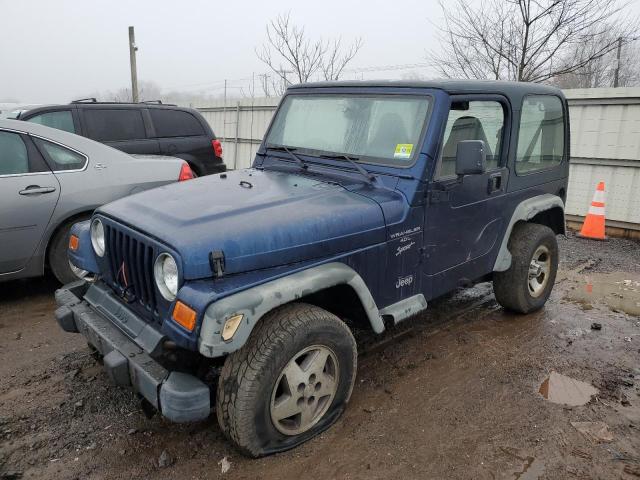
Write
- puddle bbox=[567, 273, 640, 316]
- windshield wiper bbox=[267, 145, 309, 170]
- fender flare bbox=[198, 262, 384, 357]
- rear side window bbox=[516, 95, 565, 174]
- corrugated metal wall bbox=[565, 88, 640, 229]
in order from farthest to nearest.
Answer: corrugated metal wall bbox=[565, 88, 640, 229] < puddle bbox=[567, 273, 640, 316] < rear side window bbox=[516, 95, 565, 174] < windshield wiper bbox=[267, 145, 309, 170] < fender flare bbox=[198, 262, 384, 357]

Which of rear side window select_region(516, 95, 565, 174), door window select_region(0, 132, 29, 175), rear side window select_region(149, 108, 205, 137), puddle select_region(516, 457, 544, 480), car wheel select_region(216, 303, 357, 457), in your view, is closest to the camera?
car wheel select_region(216, 303, 357, 457)

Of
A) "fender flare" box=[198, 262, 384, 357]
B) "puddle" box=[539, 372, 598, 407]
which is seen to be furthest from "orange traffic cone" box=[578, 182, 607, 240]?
"fender flare" box=[198, 262, 384, 357]

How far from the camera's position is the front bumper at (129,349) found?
2.35 meters

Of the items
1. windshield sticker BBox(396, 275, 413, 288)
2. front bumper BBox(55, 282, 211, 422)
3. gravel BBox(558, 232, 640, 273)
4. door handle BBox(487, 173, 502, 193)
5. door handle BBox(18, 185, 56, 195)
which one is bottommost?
gravel BBox(558, 232, 640, 273)

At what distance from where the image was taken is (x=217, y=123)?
13.8 m

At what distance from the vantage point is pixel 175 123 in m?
7.63

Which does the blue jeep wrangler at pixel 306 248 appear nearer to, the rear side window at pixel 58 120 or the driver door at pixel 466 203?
the driver door at pixel 466 203

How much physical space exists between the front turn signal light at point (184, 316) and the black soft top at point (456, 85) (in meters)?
2.08

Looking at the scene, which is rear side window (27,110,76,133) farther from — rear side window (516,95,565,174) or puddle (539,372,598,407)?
puddle (539,372,598,407)

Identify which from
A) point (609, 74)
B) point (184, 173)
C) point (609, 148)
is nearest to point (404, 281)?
point (184, 173)

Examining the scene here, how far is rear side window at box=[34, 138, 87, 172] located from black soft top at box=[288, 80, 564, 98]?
2.18 m

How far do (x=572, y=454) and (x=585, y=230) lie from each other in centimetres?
552

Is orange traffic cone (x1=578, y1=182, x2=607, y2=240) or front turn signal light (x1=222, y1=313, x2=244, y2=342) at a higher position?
front turn signal light (x1=222, y1=313, x2=244, y2=342)

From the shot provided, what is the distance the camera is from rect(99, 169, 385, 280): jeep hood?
8.07ft
